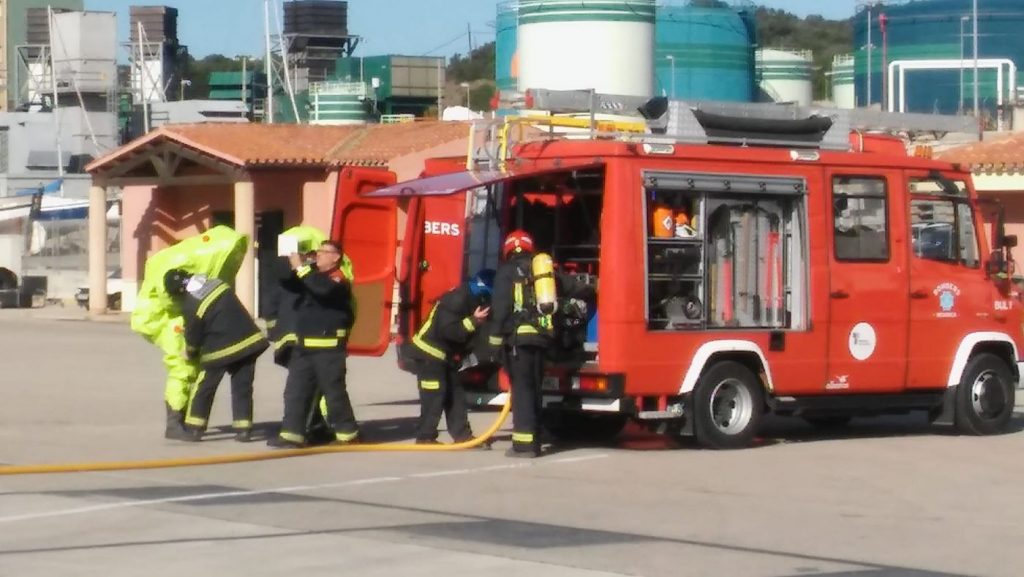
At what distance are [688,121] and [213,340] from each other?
4382 millimetres

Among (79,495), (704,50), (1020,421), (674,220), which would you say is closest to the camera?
(79,495)

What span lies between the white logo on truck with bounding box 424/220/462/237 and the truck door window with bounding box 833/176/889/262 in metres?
3.24

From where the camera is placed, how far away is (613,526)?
34.4 feet

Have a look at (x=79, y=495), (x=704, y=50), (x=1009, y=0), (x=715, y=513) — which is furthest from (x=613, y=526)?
(x=1009, y=0)

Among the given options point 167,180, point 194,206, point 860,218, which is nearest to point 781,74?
point 194,206

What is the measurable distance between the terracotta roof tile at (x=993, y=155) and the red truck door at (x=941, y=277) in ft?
44.1

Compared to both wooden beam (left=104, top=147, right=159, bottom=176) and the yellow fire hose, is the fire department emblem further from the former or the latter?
wooden beam (left=104, top=147, right=159, bottom=176)

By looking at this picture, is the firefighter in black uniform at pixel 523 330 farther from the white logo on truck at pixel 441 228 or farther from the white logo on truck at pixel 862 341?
the white logo on truck at pixel 862 341

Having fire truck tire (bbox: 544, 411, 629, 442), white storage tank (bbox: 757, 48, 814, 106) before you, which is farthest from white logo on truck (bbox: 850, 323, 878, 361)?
white storage tank (bbox: 757, 48, 814, 106)

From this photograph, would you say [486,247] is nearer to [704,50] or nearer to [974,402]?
[974,402]

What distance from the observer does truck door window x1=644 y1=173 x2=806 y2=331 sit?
13852 millimetres

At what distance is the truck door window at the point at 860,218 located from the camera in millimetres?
14875

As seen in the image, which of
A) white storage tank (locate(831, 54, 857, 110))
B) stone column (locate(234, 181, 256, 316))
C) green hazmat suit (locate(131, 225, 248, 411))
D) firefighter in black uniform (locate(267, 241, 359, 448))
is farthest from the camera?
white storage tank (locate(831, 54, 857, 110))

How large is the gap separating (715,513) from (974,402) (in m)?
5.61
